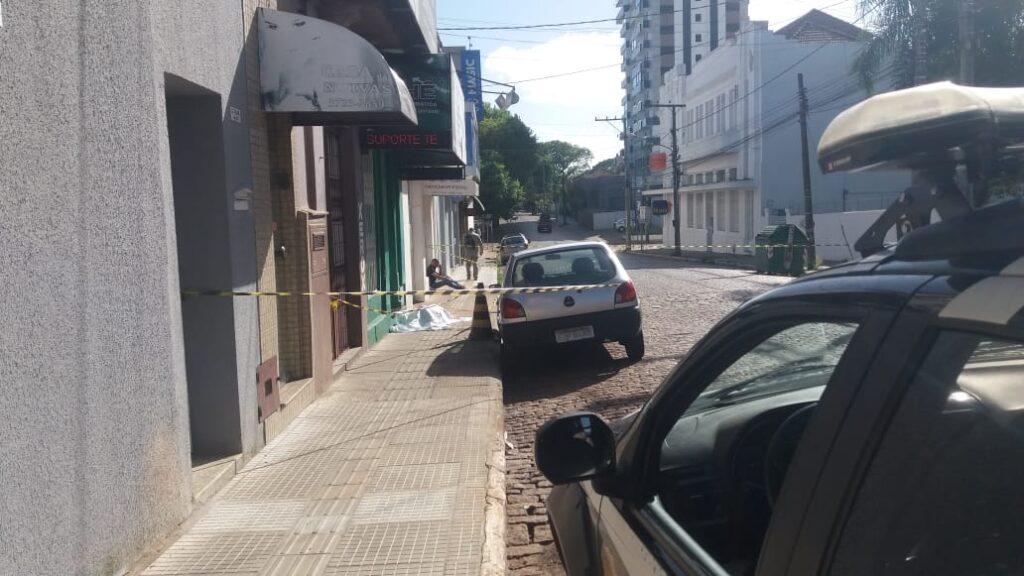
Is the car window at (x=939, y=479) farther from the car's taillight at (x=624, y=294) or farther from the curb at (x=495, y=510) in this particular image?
the car's taillight at (x=624, y=294)

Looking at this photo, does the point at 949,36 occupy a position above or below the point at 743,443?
above

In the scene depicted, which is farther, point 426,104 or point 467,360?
point 426,104

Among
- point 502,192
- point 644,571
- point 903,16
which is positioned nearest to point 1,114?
point 644,571

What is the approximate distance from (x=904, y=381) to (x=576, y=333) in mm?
8622

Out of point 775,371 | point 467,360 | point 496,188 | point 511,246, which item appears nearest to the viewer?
point 775,371

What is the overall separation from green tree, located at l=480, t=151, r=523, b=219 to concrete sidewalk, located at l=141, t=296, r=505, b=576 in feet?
190

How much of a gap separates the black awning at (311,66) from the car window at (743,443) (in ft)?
16.8

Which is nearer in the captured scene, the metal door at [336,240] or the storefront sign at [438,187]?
the metal door at [336,240]

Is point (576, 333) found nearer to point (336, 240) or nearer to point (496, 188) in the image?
point (336, 240)

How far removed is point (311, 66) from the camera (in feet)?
23.6

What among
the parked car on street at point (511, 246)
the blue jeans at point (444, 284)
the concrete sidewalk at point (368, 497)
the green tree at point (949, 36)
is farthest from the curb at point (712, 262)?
the concrete sidewalk at point (368, 497)

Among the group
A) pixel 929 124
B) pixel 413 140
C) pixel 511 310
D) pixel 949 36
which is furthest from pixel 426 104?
pixel 949 36

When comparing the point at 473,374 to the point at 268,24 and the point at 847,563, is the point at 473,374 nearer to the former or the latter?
the point at 268,24

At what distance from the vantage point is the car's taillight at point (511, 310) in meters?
10.2
